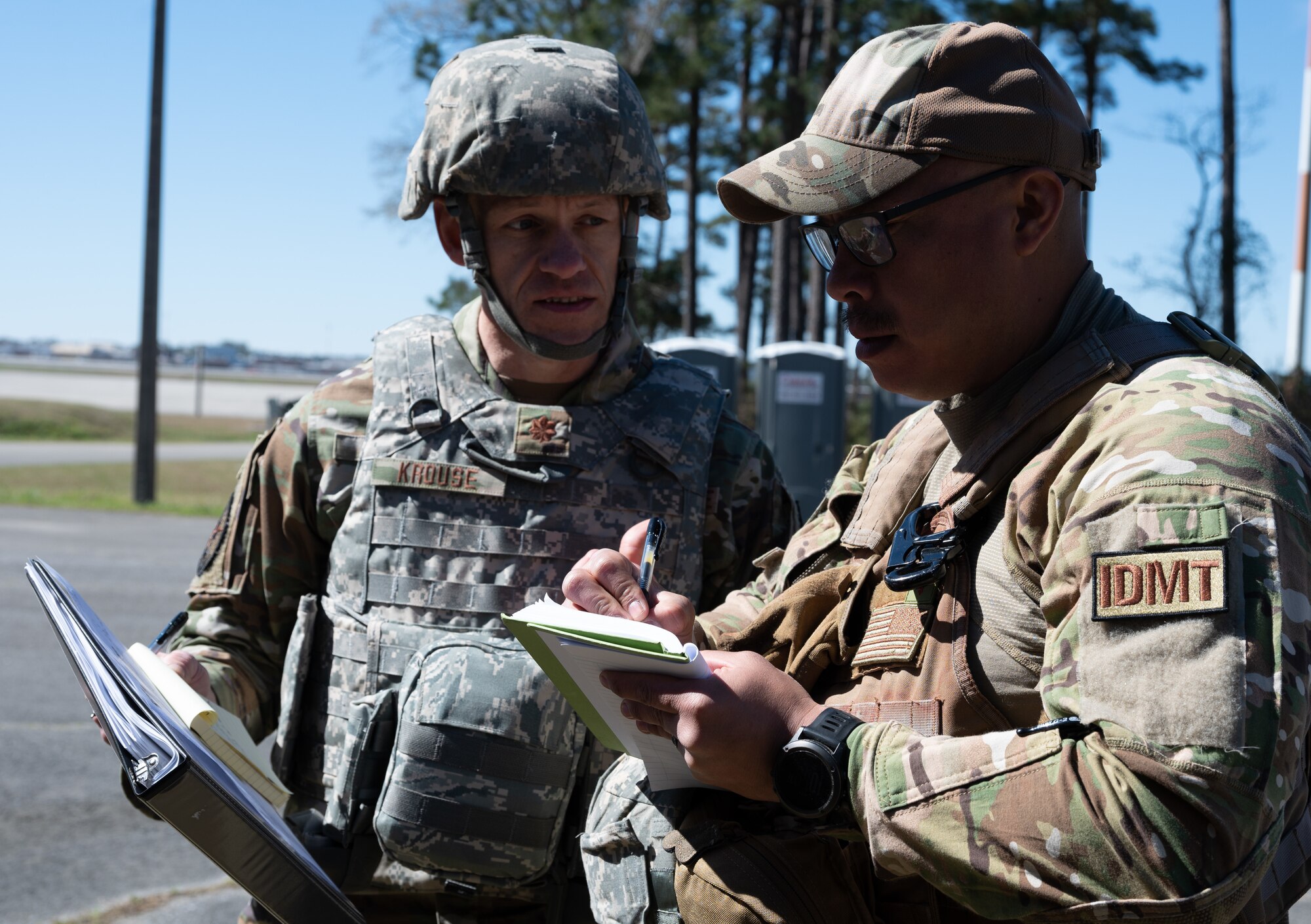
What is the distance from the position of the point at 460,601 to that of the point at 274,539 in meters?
0.46

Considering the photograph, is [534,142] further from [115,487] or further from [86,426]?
[86,426]

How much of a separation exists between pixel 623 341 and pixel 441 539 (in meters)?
0.59

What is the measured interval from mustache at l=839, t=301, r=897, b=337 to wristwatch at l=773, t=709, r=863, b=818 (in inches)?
20.3

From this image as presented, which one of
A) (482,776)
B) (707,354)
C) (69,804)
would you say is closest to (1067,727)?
(482,776)

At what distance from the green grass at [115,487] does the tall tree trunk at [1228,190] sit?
1496 cm

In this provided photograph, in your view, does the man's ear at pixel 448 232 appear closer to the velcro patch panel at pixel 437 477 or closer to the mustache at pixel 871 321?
the velcro patch panel at pixel 437 477

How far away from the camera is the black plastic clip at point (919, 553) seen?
1466mm

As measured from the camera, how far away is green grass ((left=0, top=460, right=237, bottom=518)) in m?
16.1

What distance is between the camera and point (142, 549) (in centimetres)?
1216

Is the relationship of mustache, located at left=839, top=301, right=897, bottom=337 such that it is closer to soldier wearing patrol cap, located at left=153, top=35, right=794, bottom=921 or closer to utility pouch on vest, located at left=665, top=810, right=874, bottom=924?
utility pouch on vest, located at left=665, top=810, right=874, bottom=924

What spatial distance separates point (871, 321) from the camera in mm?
1569

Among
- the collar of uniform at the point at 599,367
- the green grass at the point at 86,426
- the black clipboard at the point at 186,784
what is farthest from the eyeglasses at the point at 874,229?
the green grass at the point at 86,426

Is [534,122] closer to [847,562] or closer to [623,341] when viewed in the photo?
[623,341]

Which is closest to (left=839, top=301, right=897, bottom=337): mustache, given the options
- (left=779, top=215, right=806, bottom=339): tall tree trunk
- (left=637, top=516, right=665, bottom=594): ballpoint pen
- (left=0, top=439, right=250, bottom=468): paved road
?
(left=637, top=516, right=665, bottom=594): ballpoint pen
